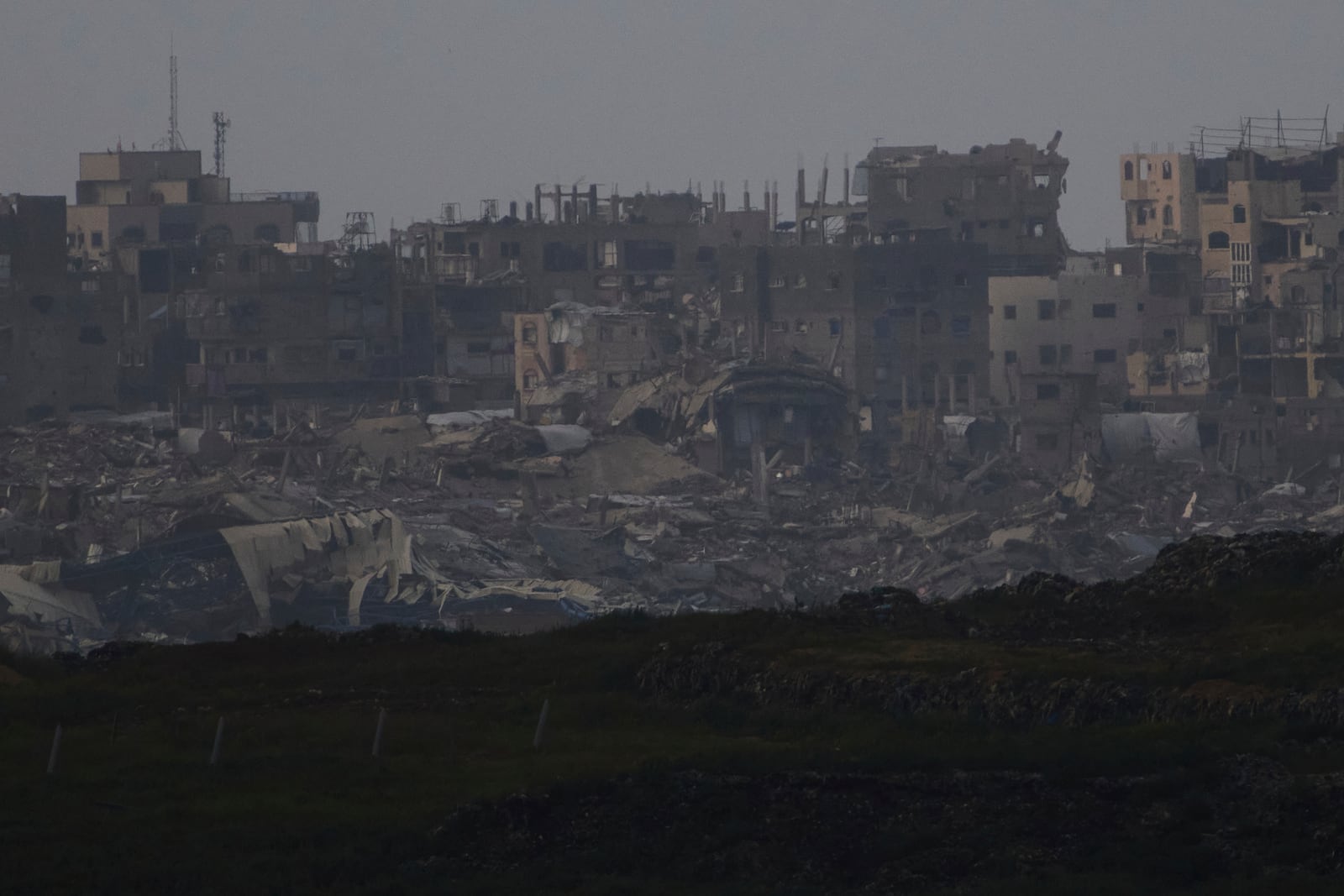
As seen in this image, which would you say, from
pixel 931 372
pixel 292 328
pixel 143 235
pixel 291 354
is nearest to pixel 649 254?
pixel 931 372

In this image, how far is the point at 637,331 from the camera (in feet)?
286

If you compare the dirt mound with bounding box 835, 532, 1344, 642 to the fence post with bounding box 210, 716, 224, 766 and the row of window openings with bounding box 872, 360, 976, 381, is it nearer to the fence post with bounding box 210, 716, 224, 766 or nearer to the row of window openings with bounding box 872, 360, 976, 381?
the fence post with bounding box 210, 716, 224, 766

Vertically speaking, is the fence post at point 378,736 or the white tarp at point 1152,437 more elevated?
the white tarp at point 1152,437

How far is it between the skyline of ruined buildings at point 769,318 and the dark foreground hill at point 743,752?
54134 mm

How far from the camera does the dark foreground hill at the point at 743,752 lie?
14492mm

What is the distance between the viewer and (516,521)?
63844mm

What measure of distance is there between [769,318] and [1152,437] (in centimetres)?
2062

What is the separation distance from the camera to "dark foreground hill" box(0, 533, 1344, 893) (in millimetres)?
14492

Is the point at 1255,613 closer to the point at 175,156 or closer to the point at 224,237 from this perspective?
the point at 224,237

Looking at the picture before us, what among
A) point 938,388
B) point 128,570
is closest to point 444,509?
point 128,570

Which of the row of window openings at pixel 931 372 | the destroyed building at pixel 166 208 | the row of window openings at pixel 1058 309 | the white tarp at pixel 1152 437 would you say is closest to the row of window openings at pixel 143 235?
the destroyed building at pixel 166 208

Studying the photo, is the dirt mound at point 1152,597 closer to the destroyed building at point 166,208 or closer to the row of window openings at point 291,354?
the row of window openings at point 291,354

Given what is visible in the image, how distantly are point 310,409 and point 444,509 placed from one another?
2572cm

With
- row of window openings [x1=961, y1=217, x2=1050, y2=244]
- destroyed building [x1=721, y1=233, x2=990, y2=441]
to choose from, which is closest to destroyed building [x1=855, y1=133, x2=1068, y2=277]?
row of window openings [x1=961, y1=217, x2=1050, y2=244]
